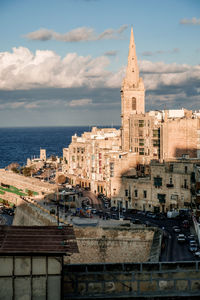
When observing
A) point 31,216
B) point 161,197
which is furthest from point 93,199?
point 31,216

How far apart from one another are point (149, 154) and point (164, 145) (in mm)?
3951

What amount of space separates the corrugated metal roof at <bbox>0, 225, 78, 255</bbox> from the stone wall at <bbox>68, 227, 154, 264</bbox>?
18597mm

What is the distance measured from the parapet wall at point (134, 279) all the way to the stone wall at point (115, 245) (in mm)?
18362

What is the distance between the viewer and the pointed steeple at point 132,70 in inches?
3364

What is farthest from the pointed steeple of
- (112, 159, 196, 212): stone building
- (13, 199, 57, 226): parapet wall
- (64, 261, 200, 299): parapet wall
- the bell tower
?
(64, 261, 200, 299): parapet wall

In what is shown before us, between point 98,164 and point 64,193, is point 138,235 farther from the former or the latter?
point 98,164

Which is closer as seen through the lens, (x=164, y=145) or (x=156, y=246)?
(x=156, y=246)

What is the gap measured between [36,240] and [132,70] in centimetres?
7075

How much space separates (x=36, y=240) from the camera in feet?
61.3

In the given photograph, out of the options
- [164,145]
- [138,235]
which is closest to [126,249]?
[138,235]

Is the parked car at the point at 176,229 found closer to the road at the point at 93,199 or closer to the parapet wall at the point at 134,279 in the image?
the road at the point at 93,199

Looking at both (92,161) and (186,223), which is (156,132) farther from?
(186,223)

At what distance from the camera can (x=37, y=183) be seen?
246ft

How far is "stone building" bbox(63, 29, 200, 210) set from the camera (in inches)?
2793
